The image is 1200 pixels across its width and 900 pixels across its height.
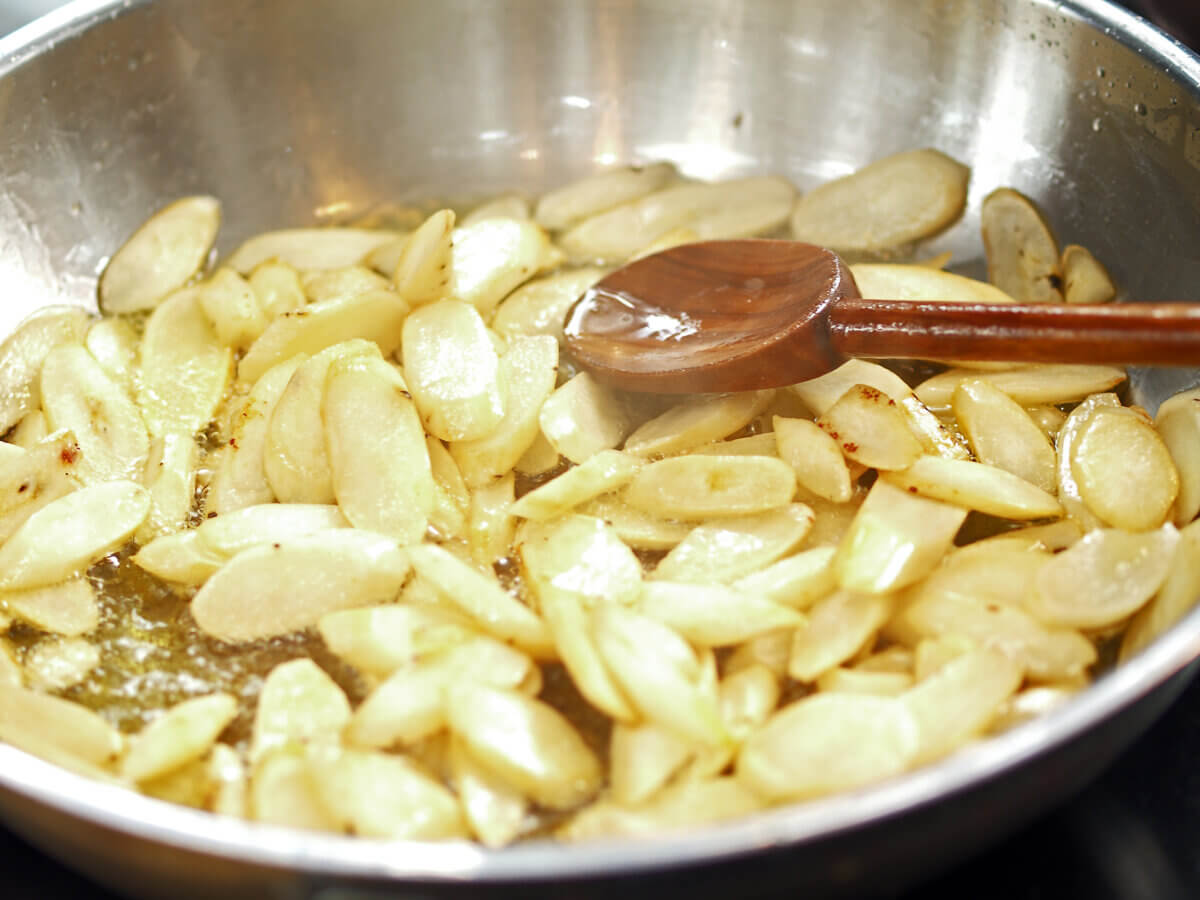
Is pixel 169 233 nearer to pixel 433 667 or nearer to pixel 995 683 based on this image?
pixel 433 667

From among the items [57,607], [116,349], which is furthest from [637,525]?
[116,349]

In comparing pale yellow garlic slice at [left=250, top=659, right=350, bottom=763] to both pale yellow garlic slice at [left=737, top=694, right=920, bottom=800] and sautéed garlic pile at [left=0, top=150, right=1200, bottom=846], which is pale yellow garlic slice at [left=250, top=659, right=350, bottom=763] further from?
pale yellow garlic slice at [left=737, top=694, right=920, bottom=800]

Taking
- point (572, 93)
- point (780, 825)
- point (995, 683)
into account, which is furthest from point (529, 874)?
point (572, 93)

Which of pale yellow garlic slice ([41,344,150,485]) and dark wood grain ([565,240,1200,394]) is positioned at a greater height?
dark wood grain ([565,240,1200,394])

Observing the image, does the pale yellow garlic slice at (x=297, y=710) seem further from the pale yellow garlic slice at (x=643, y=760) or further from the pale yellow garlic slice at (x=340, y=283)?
the pale yellow garlic slice at (x=340, y=283)

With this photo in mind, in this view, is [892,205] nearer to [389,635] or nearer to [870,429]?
[870,429]

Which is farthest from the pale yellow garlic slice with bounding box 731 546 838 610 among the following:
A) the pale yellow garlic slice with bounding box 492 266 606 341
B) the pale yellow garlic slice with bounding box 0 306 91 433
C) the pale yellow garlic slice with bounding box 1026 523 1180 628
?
the pale yellow garlic slice with bounding box 0 306 91 433

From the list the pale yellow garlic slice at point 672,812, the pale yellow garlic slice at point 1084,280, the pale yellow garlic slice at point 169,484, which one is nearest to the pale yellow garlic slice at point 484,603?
the pale yellow garlic slice at point 672,812

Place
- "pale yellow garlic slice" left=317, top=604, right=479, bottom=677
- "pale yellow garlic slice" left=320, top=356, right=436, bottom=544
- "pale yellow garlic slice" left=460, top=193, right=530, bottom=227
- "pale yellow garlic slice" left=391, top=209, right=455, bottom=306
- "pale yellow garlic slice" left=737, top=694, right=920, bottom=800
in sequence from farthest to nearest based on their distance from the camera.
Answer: "pale yellow garlic slice" left=460, top=193, right=530, bottom=227
"pale yellow garlic slice" left=391, top=209, right=455, bottom=306
"pale yellow garlic slice" left=320, top=356, right=436, bottom=544
"pale yellow garlic slice" left=317, top=604, right=479, bottom=677
"pale yellow garlic slice" left=737, top=694, right=920, bottom=800
